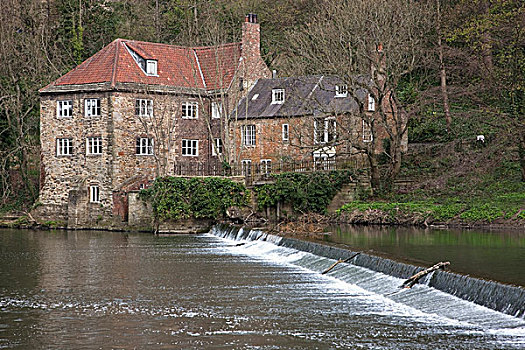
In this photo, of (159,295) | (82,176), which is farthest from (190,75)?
(159,295)

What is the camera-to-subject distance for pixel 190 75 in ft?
157

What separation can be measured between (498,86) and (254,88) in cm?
1647

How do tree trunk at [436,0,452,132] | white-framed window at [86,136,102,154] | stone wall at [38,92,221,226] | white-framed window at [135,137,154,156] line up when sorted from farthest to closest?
1. white-framed window at [135,137,154,156]
2. white-framed window at [86,136,102,154]
3. tree trunk at [436,0,452,132]
4. stone wall at [38,92,221,226]

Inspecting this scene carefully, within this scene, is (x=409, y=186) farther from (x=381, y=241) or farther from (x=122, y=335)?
(x=122, y=335)

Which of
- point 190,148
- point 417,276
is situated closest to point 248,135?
point 190,148

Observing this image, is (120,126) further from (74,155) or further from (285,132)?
(285,132)

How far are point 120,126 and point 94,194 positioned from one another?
407 cm

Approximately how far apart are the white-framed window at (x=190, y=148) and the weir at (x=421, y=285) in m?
22.9

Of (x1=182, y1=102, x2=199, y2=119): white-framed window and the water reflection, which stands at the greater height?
(x1=182, y1=102, x2=199, y2=119): white-framed window

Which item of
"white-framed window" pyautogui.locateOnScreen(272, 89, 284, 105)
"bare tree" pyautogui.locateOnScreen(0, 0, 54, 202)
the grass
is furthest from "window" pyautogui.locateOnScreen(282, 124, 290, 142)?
"bare tree" pyautogui.locateOnScreen(0, 0, 54, 202)

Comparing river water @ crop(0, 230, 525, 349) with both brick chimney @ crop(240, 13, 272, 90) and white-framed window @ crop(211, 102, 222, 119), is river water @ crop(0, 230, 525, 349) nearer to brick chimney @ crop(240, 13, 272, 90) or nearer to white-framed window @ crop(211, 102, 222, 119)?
white-framed window @ crop(211, 102, 222, 119)

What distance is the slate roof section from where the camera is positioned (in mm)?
43594

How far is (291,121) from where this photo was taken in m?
43.6

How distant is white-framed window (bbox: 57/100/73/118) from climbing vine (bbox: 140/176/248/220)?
8871 mm
